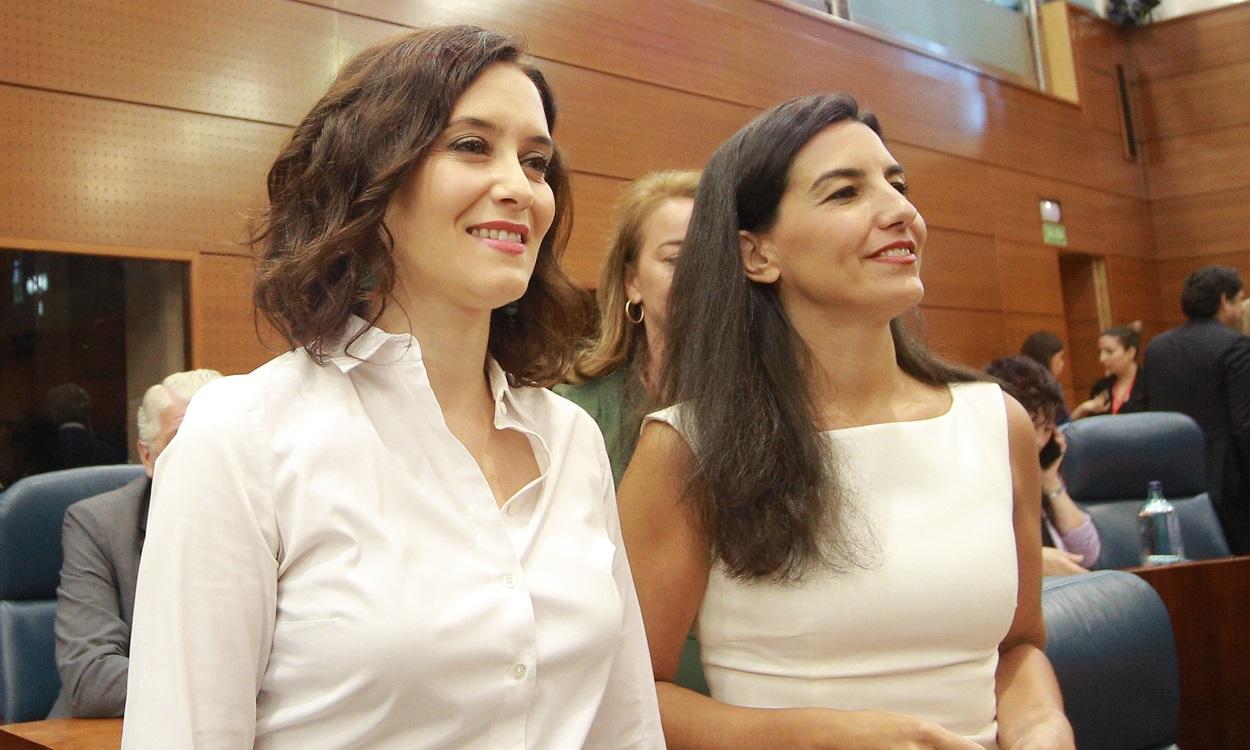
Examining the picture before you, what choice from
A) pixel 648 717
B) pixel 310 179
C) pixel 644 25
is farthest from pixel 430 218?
pixel 644 25

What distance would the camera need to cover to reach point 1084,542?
10.6ft

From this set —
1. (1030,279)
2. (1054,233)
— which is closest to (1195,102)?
(1054,233)

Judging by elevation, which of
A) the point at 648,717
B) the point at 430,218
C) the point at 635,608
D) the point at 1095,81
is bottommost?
the point at 648,717

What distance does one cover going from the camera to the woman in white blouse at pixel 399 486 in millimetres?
1002

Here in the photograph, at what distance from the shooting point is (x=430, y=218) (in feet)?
3.91

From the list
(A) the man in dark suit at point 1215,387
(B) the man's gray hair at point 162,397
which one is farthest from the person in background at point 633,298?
(A) the man in dark suit at point 1215,387

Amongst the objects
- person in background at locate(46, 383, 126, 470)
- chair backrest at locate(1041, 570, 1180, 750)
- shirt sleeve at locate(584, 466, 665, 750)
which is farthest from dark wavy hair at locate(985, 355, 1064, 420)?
person in background at locate(46, 383, 126, 470)

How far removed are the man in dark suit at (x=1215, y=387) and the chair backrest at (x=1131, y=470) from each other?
1.38m

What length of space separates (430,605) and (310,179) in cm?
47

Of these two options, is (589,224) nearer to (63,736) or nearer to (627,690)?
(63,736)

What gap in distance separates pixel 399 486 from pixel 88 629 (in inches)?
69.3

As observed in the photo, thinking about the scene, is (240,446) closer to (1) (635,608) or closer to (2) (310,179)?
(2) (310,179)

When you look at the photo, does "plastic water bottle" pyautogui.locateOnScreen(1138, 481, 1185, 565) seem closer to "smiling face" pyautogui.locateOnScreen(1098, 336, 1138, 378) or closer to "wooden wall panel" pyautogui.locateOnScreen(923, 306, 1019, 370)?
"smiling face" pyautogui.locateOnScreen(1098, 336, 1138, 378)

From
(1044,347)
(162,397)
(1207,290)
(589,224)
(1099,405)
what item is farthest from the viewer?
(1099,405)
